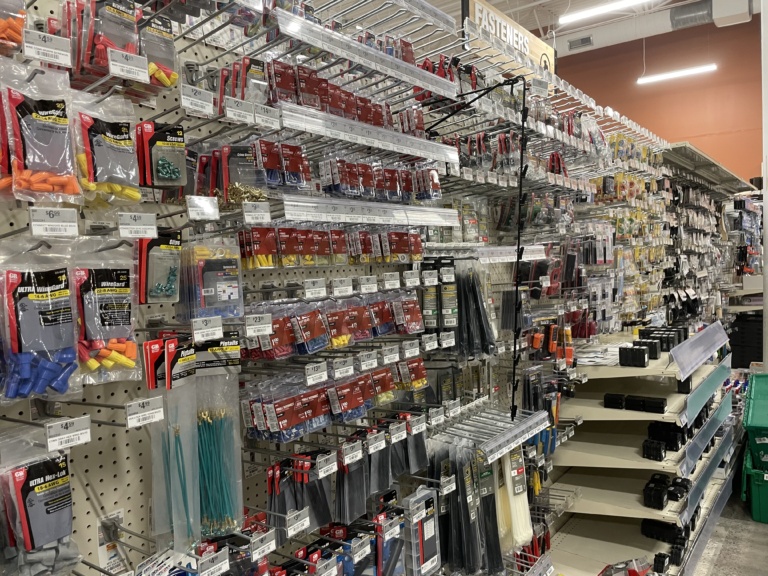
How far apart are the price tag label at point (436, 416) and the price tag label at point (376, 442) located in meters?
0.32

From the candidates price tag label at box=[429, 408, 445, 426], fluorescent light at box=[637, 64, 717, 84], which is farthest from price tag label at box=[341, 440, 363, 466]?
fluorescent light at box=[637, 64, 717, 84]

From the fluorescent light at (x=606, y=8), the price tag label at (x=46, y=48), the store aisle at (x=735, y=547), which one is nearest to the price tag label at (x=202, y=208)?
the price tag label at (x=46, y=48)

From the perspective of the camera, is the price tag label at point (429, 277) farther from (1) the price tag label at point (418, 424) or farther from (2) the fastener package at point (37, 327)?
(2) the fastener package at point (37, 327)

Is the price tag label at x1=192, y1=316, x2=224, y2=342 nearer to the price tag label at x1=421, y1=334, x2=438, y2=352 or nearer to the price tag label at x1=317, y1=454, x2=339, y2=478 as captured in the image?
the price tag label at x1=317, y1=454, x2=339, y2=478

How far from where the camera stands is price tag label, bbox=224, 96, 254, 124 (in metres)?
1.41

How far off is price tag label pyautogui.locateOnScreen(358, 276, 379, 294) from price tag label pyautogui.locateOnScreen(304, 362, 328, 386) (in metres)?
0.34

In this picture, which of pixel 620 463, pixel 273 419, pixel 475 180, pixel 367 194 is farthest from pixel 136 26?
pixel 620 463

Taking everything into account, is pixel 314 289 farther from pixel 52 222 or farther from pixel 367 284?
pixel 52 222

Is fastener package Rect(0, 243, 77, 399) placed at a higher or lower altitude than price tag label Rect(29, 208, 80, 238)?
lower

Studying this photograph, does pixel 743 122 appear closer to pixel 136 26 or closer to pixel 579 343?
pixel 579 343

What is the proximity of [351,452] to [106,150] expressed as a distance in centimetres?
114

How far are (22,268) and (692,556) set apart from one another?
4223mm

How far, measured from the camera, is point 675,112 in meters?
9.91

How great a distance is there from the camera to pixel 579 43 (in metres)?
9.69
